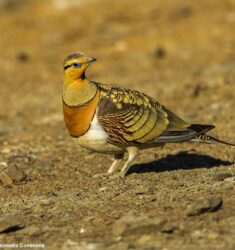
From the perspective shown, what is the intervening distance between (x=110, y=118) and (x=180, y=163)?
171 cm

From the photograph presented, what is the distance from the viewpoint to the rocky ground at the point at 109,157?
6.31 m

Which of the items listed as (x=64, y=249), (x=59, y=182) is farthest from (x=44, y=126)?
(x=64, y=249)

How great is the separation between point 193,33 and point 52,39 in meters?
4.04

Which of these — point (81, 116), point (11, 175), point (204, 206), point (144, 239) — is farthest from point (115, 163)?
point (144, 239)

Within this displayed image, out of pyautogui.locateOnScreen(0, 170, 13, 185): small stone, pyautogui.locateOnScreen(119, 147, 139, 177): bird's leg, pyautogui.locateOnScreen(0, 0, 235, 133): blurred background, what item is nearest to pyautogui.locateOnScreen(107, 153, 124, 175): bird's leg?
pyautogui.locateOnScreen(119, 147, 139, 177): bird's leg

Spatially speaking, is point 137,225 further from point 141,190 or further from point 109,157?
point 109,157

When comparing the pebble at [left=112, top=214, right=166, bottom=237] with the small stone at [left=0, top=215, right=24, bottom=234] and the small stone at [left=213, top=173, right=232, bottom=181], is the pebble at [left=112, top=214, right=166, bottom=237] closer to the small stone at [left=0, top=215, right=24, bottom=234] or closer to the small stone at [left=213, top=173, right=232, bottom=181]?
the small stone at [left=0, top=215, right=24, bottom=234]

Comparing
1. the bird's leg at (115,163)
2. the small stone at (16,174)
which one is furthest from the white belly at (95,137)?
the small stone at (16,174)

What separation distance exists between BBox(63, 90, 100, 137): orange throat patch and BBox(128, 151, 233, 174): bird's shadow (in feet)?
3.41

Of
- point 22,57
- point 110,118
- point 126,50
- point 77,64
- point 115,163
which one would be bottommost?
point 115,163

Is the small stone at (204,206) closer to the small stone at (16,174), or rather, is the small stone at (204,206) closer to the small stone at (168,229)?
the small stone at (168,229)

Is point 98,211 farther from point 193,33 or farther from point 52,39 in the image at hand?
point 52,39

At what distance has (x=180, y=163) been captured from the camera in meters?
9.40

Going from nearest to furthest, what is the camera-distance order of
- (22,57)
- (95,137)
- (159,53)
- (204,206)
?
(204,206), (95,137), (159,53), (22,57)
